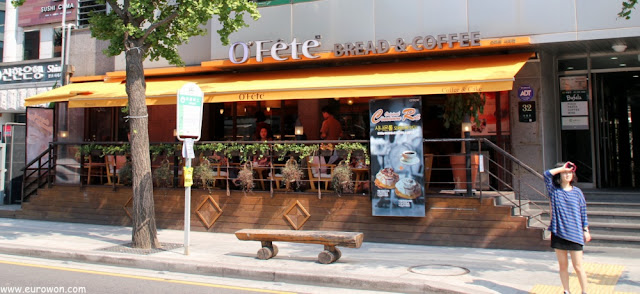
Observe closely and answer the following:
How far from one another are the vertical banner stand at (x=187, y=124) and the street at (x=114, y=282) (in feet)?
3.99

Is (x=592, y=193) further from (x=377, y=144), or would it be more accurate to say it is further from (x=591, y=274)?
(x=377, y=144)

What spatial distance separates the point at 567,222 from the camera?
19.7ft

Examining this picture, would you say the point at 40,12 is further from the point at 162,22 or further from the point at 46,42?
the point at 162,22

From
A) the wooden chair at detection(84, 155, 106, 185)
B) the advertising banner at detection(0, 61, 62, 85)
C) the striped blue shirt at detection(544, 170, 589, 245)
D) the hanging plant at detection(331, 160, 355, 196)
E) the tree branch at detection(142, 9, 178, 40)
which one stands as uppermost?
the advertising banner at detection(0, 61, 62, 85)

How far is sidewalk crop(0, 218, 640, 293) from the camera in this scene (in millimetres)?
6898

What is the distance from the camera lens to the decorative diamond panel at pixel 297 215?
10844 millimetres

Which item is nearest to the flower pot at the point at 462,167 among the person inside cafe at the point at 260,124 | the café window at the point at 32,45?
the person inside cafe at the point at 260,124

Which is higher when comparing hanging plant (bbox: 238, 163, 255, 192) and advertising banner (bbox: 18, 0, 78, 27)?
advertising banner (bbox: 18, 0, 78, 27)

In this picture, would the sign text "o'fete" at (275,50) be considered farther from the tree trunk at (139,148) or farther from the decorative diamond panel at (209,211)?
the decorative diamond panel at (209,211)

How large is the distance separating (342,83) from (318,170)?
74.2 inches

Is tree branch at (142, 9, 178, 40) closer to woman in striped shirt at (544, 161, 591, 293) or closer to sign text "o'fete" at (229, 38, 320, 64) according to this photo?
sign text "o'fete" at (229, 38, 320, 64)

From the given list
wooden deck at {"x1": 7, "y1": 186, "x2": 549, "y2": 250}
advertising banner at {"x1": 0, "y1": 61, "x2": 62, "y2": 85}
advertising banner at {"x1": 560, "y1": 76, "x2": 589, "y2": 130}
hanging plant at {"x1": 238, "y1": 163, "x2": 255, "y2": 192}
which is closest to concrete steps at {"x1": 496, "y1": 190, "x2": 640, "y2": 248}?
wooden deck at {"x1": 7, "y1": 186, "x2": 549, "y2": 250}

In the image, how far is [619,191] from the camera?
1095 cm

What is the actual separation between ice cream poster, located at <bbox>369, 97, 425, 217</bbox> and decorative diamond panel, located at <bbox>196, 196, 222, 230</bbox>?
367 cm
